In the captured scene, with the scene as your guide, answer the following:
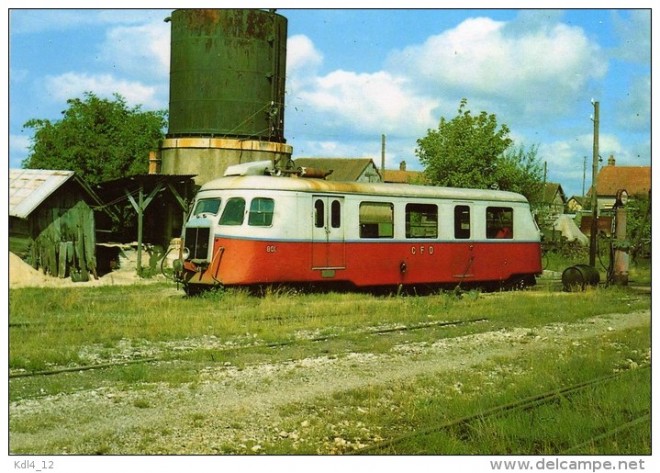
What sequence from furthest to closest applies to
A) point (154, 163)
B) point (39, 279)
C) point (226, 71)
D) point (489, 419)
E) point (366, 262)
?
point (154, 163), point (226, 71), point (39, 279), point (366, 262), point (489, 419)

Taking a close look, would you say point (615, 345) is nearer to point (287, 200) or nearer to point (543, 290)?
point (287, 200)

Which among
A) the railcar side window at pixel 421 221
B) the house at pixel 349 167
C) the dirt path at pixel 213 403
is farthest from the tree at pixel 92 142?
the house at pixel 349 167

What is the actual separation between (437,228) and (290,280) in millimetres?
4046

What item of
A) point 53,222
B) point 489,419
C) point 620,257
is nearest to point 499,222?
point 620,257

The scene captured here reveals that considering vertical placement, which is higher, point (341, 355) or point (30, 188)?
point (30, 188)

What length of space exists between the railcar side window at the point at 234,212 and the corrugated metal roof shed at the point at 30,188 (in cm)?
632

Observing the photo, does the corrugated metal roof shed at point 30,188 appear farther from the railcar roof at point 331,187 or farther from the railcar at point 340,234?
the railcar roof at point 331,187

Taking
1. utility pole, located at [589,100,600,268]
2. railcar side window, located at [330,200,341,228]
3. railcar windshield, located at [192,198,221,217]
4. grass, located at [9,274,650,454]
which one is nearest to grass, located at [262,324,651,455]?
grass, located at [9,274,650,454]

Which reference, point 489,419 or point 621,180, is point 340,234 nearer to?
point 489,419

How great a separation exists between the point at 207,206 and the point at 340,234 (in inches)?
109

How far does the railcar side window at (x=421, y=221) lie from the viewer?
17.3 m

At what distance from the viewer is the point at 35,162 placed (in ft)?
98.6

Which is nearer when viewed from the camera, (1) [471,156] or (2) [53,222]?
(2) [53,222]

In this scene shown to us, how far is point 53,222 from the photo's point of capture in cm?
2073
